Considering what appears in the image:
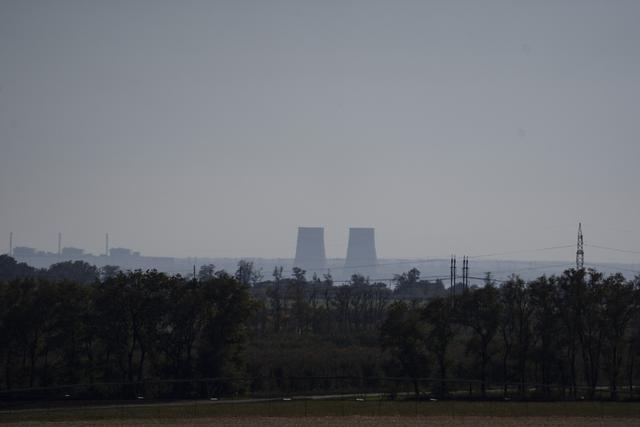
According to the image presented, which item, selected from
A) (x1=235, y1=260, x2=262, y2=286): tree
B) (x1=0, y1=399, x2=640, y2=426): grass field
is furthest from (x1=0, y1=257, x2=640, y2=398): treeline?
(x1=235, y1=260, x2=262, y2=286): tree

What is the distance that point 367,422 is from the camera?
2973cm

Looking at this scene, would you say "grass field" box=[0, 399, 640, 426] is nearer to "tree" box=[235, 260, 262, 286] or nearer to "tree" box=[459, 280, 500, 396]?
"tree" box=[459, 280, 500, 396]

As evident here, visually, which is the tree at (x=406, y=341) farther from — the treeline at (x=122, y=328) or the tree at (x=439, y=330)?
the treeline at (x=122, y=328)

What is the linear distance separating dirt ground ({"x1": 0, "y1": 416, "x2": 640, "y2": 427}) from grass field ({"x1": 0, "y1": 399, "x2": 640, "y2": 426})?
36 mm

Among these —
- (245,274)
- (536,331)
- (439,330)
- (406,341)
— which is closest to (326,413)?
(406,341)

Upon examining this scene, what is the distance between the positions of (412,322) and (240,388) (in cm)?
1025

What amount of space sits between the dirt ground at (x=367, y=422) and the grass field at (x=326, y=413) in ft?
0.12

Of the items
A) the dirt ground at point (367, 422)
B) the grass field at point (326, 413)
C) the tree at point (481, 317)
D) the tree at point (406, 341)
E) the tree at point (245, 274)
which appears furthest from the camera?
the tree at point (245, 274)

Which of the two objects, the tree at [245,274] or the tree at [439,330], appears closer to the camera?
the tree at [439,330]

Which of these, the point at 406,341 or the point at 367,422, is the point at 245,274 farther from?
the point at 367,422

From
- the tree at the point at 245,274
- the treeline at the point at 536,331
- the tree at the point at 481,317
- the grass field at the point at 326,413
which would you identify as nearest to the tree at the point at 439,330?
the treeline at the point at 536,331

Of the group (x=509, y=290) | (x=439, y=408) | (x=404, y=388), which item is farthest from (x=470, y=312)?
(x=439, y=408)

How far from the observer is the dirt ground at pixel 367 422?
96.6 feet

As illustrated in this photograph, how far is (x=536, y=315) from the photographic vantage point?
1890 inches
